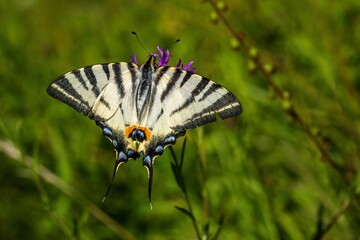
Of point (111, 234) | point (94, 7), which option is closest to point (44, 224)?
point (111, 234)

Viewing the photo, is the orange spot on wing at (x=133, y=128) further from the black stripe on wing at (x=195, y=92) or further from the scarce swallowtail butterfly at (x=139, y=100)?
the black stripe on wing at (x=195, y=92)

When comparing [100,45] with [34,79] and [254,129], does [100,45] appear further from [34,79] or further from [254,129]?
[254,129]

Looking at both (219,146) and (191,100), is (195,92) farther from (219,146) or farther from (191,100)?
(219,146)

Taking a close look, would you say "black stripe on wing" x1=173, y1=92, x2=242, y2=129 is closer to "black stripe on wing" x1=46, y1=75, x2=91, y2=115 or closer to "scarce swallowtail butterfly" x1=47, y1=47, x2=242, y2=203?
"scarce swallowtail butterfly" x1=47, y1=47, x2=242, y2=203

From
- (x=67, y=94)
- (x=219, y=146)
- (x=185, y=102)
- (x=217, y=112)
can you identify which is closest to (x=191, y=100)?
(x=185, y=102)

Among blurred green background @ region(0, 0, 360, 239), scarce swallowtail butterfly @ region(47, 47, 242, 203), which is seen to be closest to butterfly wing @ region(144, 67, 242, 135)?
scarce swallowtail butterfly @ region(47, 47, 242, 203)
